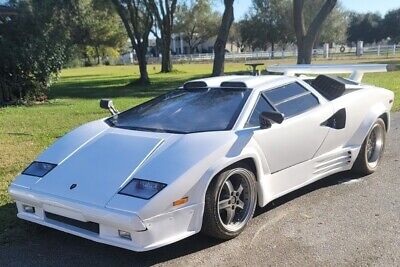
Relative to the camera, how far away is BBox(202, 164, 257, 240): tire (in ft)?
13.4

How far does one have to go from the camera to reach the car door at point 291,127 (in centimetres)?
Answer: 472

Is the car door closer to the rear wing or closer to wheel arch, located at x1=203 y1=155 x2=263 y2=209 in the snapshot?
wheel arch, located at x1=203 y1=155 x2=263 y2=209

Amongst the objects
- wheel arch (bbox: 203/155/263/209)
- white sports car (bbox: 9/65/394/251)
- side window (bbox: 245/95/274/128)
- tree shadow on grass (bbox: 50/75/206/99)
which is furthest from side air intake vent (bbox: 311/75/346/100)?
tree shadow on grass (bbox: 50/75/206/99)

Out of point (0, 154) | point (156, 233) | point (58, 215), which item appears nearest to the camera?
point (156, 233)

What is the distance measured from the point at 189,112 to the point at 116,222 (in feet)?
5.11

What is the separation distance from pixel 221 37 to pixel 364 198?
52.0 ft

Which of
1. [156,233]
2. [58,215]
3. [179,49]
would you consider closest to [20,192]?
[58,215]

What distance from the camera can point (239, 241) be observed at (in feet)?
14.0

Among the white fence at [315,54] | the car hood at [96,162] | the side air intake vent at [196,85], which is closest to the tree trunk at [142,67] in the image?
the side air intake vent at [196,85]

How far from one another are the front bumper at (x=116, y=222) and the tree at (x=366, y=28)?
95.2 meters

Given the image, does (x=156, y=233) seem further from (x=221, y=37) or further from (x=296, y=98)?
(x=221, y=37)

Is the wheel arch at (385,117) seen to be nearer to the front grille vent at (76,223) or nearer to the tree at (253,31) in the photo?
the front grille vent at (76,223)

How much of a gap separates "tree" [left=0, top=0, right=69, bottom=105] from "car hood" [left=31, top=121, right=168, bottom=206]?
1216 centimetres

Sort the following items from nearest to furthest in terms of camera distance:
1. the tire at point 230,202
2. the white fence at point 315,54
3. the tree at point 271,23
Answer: the tire at point 230,202
the white fence at point 315,54
the tree at point 271,23
